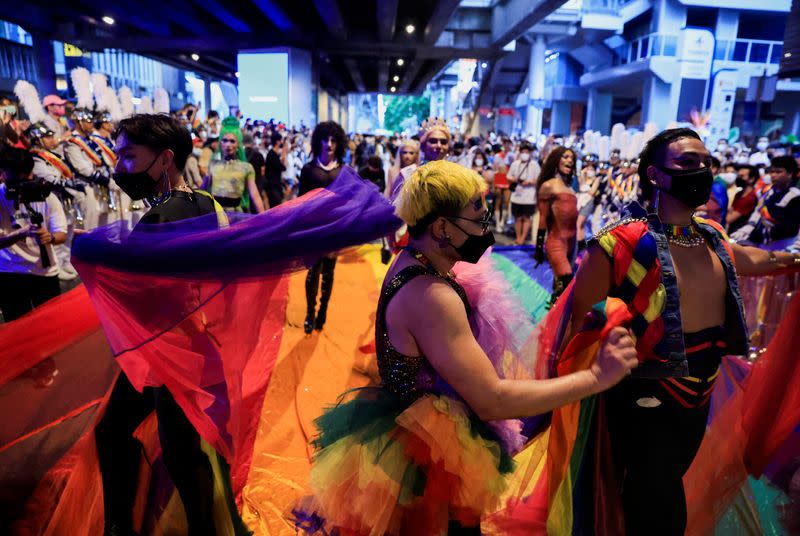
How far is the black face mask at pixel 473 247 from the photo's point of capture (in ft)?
5.47

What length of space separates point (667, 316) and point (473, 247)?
819 millimetres

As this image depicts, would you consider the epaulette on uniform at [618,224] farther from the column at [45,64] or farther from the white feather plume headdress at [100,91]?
the column at [45,64]

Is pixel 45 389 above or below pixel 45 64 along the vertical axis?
below

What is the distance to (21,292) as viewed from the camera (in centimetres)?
370

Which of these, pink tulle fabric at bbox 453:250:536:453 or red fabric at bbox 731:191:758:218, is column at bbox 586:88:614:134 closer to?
red fabric at bbox 731:191:758:218

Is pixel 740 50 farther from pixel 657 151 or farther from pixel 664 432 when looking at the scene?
pixel 664 432

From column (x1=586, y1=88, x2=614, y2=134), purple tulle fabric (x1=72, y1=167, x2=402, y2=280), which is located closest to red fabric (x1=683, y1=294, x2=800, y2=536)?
purple tulle fabric (x1=72, y1=167, x2=402, y2=280)

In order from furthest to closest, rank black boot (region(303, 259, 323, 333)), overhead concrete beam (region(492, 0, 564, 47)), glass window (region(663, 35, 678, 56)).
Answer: glass window (region(663, 35, 678, 56))
overhead concrete beam (region(492, 0, 564, 47))
black boot (region(303, 259, 323, 333))

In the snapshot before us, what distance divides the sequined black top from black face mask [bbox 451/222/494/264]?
9 cm

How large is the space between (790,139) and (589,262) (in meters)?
26.4

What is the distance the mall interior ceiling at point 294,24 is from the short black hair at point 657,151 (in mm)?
14768

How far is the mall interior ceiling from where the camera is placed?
57.8ft

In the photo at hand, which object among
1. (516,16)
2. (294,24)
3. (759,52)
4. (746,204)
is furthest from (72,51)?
(759,52)

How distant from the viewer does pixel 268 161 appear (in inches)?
364
